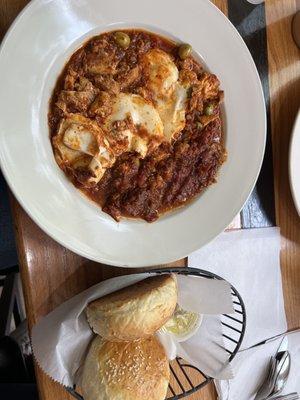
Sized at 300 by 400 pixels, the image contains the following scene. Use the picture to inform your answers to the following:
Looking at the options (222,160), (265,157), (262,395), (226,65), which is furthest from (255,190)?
(262,395)

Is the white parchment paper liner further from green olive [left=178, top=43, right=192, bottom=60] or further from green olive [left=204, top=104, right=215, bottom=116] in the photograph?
green olive [left=178, top=43, right=192, bottom=60]

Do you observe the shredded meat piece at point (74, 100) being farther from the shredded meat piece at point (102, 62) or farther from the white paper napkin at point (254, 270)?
the white paper napkin at point (254, 270)

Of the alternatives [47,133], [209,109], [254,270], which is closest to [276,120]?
[209,109]

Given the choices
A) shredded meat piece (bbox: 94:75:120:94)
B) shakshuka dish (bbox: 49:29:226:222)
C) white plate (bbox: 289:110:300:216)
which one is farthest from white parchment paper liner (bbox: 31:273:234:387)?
shredded meat piece (bbox: 94:75:120:94)

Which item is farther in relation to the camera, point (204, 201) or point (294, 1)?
point (294, 1)

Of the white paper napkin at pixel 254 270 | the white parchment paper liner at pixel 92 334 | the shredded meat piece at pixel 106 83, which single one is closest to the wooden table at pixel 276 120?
the white paper napkin at pixel 254 270

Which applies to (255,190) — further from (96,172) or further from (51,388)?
(51,388)

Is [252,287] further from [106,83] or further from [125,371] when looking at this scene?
[106,83]
